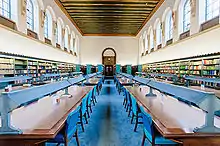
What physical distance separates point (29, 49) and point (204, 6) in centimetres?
862

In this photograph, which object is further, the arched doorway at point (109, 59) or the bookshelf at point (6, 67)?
the arched doorway at point (109, 59)

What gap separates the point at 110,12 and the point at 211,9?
856cm

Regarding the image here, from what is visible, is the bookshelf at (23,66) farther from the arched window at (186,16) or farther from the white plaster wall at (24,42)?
the arched window at (186,16)

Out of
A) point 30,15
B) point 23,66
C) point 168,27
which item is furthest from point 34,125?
point 168,27

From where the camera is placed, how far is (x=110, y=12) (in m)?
15.4

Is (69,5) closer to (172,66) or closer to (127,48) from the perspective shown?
(172,66)

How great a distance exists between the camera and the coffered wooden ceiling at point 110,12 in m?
13.3

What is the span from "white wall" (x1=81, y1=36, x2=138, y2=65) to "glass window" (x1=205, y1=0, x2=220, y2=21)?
635 inches

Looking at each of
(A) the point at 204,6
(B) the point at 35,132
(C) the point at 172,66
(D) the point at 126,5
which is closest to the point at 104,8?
(D) the point at 126,5

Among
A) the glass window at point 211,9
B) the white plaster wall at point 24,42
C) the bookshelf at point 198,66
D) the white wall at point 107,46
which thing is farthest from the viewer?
the white wall at point 107,46

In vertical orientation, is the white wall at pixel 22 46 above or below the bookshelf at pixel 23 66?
above

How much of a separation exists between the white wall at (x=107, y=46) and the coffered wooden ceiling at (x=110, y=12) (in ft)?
11.0

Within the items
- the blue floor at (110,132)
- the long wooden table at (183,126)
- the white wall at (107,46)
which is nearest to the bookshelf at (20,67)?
the blue floor at (110,132)

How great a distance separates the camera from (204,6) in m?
8.74
